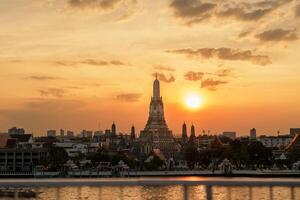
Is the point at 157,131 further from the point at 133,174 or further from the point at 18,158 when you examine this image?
the point at 133,174

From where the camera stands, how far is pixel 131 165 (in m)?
130

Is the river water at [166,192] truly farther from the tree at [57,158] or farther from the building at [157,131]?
the building at [157,131]

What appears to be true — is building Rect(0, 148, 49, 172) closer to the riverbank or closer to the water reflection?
the riverbank

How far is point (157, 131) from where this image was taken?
183125 mm

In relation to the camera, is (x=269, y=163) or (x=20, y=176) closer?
(x=20, y=176)

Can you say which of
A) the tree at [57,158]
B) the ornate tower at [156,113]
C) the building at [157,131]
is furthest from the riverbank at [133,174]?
the ornate tower at [156,113]

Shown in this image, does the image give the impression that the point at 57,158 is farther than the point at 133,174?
Yes

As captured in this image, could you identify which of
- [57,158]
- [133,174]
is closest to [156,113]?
[57,158]

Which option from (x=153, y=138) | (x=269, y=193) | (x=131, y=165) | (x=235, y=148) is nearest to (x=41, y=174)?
(x=131, y=165)

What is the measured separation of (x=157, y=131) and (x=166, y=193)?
4437 inches

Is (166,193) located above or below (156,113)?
below

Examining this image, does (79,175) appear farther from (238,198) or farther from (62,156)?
(238,198)

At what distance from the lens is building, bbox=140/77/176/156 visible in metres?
181

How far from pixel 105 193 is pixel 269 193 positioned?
1765 cm
